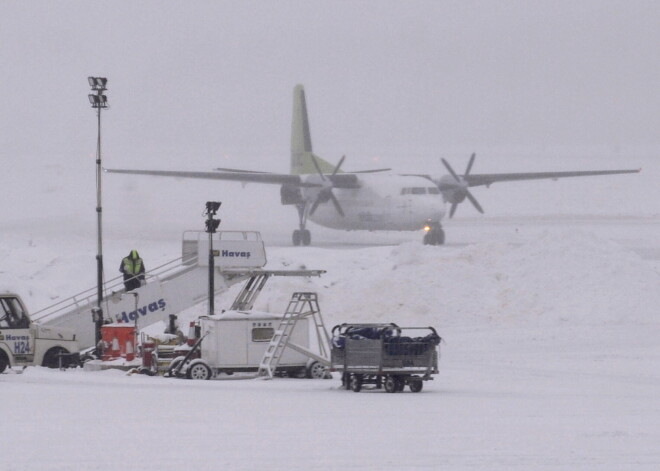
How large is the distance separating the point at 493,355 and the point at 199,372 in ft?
23.1

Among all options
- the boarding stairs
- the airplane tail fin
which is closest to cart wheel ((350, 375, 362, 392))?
the boarding stairs

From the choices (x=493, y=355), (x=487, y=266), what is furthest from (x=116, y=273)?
(x=493, y=355)

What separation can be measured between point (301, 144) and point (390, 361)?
44067 mm

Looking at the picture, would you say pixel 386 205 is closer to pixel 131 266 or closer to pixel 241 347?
pixel 131 266

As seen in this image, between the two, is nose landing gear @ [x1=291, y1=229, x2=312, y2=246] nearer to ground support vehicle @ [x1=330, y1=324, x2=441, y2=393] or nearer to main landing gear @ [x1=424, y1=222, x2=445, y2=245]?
main landing gear @ [x1=424, y1=222, x2=445, y2=245]

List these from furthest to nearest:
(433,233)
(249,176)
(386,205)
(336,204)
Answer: (249,176)
(336,204)
(386,205)
(433,233)

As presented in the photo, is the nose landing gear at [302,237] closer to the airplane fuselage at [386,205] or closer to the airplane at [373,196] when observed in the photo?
the airplane at [373,196]

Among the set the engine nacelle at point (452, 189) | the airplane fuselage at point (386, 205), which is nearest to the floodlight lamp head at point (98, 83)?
the airplane fuselage at point (386, 205)

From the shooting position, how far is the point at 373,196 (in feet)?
171

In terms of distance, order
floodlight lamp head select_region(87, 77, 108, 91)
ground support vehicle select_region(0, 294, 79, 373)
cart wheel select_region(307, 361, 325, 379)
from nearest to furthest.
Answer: cart wheel select_region(307, 361, 325, 379) → ground support vehicle select_region(0, 294, 79, 373) → floodlight lamp head select_region(87, 77, 108, 91)

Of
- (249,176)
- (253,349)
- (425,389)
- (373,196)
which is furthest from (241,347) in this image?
(249,176)

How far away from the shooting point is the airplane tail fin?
61531 mm

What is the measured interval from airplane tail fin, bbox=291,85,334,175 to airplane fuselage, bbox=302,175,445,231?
624 cm

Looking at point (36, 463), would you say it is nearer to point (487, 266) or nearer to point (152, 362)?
point (152, 362)
